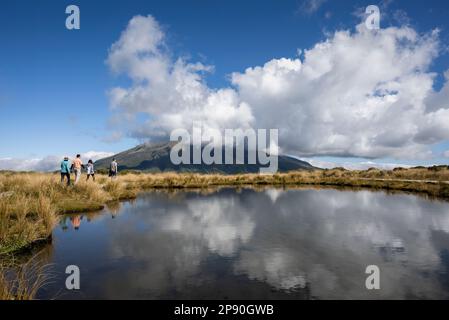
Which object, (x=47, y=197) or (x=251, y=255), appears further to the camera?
(x=47, y=197)

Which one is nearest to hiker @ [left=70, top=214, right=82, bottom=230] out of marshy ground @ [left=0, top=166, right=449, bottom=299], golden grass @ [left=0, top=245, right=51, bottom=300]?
marshy ground @ [left=0, top=166, right=449, bottom=299]

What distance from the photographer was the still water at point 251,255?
299 inches

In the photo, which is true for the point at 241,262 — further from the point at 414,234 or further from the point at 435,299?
the point at 414,234

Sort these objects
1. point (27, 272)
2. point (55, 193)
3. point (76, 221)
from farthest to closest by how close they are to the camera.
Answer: point (55, 193) → point (76, 221) → point (27, 272)

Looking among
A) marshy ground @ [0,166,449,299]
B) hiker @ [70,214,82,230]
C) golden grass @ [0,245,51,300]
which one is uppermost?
marshy ground @ [0,166,449,299]

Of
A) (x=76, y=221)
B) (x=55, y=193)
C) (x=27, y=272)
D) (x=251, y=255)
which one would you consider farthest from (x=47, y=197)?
(x=251, y=255)

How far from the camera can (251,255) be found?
34.0 feet

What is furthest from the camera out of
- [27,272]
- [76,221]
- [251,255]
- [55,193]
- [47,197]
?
[55,193]

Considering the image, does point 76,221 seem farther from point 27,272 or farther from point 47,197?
point 27,272

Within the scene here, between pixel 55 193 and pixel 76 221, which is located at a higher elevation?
pixel 55 193

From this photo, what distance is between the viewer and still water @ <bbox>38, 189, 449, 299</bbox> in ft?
24.9

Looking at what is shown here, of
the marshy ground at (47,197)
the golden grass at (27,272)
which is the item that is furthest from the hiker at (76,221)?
the golden grass at (27,272)

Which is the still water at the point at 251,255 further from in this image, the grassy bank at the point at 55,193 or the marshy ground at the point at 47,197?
the grassy bank at the point at 55,193

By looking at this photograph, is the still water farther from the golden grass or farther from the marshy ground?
the marshy ground
